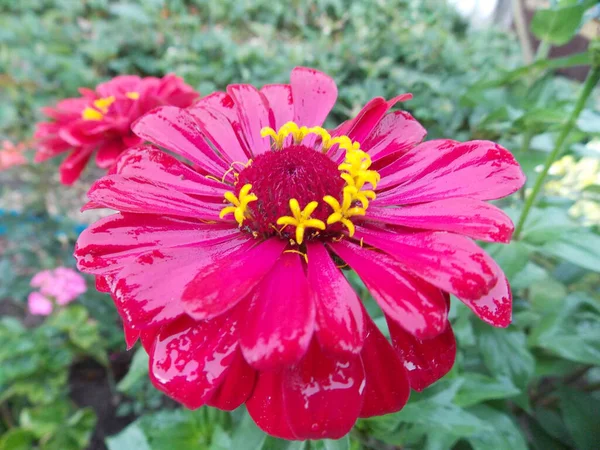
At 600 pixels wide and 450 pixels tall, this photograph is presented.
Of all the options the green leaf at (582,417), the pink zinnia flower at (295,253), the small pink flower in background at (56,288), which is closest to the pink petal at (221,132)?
the pink zinnia flower at (295,253)

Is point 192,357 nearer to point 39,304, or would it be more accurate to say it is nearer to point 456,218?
point 456,218

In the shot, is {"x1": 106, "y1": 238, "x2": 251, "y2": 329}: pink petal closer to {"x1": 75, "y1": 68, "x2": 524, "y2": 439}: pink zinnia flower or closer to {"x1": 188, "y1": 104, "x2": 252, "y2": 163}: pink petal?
{"x1": 75, "y1": 68, "x2": 524, "y2": 439}: pink zinnia flower

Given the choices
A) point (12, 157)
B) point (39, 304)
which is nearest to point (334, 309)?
point (39, 304)

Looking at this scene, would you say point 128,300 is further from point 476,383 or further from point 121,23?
point 121,23

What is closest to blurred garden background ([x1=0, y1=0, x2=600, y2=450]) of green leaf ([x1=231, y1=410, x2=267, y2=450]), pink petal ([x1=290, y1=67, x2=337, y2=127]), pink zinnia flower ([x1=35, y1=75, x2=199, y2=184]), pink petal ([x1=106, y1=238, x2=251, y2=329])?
green leaf ([x1=231, y1=410, x2=267, y2=450])

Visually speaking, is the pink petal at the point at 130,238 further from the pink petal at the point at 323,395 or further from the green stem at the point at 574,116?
the green stem at the point at 574,116
